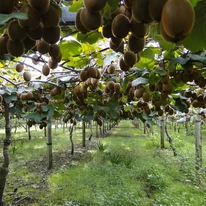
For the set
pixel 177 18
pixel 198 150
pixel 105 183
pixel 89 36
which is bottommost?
pixel 105 183

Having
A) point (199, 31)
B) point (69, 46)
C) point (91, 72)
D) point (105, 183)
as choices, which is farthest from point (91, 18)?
point (105, 183)

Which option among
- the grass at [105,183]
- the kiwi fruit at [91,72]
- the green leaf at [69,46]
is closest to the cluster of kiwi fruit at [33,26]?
the green leaf at [69,46]

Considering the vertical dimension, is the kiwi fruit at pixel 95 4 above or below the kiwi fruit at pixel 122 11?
below

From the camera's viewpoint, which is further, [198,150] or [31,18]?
[198,150]

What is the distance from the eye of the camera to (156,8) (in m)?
0.51

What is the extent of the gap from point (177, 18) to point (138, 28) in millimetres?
161

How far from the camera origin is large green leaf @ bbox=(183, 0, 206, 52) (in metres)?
0.69

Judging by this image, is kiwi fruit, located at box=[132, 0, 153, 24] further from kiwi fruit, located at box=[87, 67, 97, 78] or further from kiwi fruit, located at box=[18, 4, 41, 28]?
kiwi fruit, located at box=[87, 67, 97, 78]

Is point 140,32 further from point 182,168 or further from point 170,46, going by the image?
point 182,168

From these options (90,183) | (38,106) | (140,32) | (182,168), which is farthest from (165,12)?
(182,168)

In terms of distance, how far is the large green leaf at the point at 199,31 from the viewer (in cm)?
69

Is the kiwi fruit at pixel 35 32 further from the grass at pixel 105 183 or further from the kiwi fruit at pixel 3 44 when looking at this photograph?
the grass at pixel 105 183

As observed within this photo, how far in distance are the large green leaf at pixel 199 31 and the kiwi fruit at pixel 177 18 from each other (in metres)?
0.23

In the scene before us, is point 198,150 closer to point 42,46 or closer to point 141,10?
point 42,46
